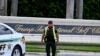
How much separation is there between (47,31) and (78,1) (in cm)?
2421

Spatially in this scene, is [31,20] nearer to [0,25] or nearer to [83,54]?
[83,54]

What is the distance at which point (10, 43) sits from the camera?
13.6m

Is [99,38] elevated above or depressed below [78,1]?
below

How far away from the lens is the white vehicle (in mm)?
13172

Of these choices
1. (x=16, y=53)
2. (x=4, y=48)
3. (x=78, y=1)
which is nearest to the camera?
(x=4, y=48)

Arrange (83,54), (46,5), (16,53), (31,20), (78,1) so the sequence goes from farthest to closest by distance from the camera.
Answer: (46,5) < (78,1) < (31,20) < (83,54) < (16,53)

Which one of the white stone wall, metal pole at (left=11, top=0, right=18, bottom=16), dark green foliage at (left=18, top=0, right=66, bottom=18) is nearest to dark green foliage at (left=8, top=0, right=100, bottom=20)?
dark green foliage at (left=18, top=0, right=66, bottom=18)

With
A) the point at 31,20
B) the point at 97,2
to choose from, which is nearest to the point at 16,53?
the point at 31,20

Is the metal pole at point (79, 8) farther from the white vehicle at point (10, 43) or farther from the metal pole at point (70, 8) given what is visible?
the white vehicle at point (10, 43)

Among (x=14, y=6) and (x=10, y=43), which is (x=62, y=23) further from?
(x=10, y=43)

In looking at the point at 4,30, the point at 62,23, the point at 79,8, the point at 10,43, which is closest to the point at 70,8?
the point at 79,8

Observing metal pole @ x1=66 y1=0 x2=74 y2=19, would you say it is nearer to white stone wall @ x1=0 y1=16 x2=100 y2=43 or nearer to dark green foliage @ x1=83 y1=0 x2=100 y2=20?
white stone wall @ x1=0 y1=16 x2=100 y2=43

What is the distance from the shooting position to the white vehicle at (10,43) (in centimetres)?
1317

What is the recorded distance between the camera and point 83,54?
2080 cm
